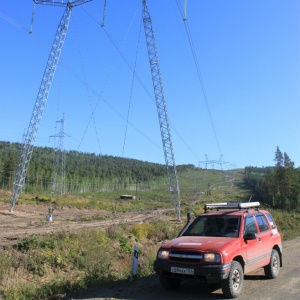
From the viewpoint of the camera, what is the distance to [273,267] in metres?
11.4

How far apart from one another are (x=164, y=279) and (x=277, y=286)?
303 cm

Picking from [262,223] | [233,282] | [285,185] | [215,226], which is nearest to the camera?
[233,282]

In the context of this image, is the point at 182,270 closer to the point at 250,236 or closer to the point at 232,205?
the point at 250,236

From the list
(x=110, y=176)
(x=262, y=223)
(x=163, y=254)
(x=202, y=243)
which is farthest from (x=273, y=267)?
(x=110, y=176)

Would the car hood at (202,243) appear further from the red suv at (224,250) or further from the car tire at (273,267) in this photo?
the car tire at (273,267)

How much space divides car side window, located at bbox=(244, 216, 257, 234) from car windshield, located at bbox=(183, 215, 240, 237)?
0.28 m

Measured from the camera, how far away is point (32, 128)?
51.0 meters

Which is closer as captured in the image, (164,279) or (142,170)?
(164,279)

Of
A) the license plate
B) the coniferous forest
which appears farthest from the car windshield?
the coniferous forest

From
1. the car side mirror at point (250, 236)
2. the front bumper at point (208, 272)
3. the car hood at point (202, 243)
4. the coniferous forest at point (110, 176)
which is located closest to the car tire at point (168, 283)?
the front bumper at point (208, 272)

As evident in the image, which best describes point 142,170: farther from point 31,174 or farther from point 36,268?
point 36,268

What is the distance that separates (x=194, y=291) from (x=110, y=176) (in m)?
159

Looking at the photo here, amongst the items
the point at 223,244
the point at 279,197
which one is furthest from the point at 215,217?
Result: the point at 279,197

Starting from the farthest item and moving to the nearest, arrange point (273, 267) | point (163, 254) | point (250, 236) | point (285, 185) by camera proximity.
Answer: point (285, 185) < point (273, 267) < point (250, 236) < point (163, 254)
